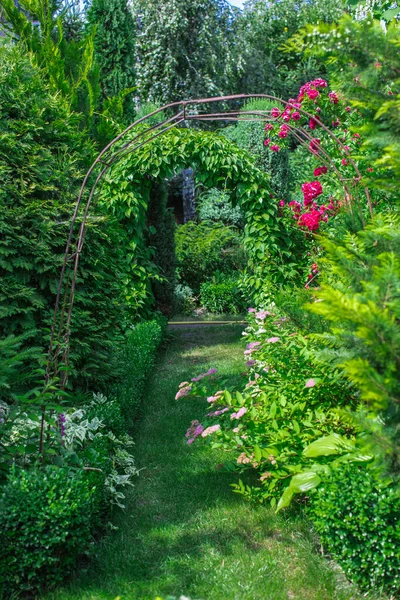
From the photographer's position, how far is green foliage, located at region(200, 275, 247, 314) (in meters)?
11.1

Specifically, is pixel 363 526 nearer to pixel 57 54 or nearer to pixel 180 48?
pixel 57 54

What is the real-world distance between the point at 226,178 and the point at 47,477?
4549 mm

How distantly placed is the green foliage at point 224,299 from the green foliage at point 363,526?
27.7 feet

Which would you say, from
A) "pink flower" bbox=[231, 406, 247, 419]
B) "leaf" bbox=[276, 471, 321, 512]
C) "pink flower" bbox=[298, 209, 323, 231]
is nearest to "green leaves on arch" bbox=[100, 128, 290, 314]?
"pink flower" bbox=[298, 209, 323, 231]

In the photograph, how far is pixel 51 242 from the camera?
13.2 ft

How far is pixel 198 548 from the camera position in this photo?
297cm

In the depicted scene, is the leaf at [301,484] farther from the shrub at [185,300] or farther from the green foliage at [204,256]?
the green foliage at [204,256]

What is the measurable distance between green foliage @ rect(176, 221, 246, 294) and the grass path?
25.6ft

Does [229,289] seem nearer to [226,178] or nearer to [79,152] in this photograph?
[226,178]

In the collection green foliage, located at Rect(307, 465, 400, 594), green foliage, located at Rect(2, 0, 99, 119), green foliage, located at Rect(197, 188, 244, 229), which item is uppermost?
green foliage, located at Rect(2, 0, 99, 119)

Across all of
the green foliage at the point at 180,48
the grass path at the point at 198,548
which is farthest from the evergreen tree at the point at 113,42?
the grass path at the point at 198,548

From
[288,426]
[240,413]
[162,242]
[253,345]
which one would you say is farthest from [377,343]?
[162,242]

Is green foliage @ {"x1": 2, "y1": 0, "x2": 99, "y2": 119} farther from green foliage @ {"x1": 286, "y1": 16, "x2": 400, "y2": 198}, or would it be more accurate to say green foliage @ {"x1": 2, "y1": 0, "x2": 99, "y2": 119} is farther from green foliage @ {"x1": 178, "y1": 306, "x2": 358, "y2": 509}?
green foliage @ {"x1": 286, "y1": 16, "x2": 400, "y2": 198}

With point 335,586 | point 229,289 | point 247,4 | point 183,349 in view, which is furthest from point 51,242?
point 247,4
